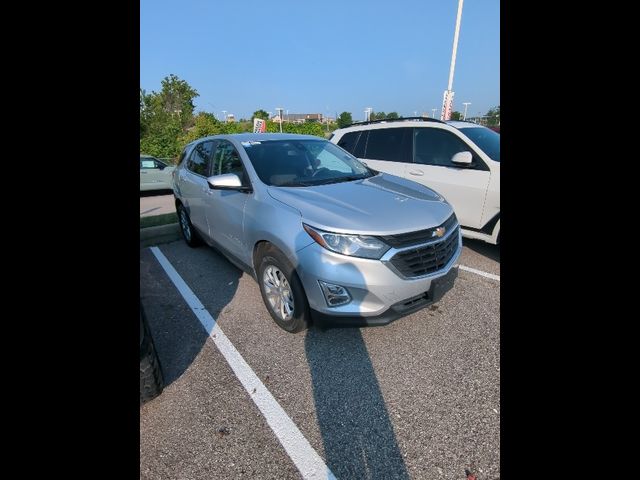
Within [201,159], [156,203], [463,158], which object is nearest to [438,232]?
[463,158]

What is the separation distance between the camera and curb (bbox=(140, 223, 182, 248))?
5521mm

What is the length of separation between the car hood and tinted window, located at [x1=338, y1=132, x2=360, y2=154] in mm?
2816

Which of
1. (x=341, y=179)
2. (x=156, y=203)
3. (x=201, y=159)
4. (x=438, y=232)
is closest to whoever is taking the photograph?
(x=438, y=232)

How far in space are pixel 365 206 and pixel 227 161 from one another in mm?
1897

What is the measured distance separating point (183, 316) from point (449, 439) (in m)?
2.53

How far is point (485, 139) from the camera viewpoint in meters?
4.65

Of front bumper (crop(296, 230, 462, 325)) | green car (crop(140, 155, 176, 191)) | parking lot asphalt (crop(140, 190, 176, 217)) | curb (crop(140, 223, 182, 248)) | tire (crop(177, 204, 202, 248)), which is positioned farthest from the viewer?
green car (crop(140, 155, 176, 191))

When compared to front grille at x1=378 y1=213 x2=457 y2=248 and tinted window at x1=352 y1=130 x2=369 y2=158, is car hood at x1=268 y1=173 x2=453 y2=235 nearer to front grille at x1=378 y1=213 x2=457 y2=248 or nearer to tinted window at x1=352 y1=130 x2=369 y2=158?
front grille at x1=378 y1=213 x2=457 y2=248

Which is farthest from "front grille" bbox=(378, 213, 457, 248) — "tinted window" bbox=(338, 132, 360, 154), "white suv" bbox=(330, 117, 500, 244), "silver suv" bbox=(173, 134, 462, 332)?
"tinted window" bbox=(338, 132, 360, 154)

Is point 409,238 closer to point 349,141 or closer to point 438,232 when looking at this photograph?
point 438,232
